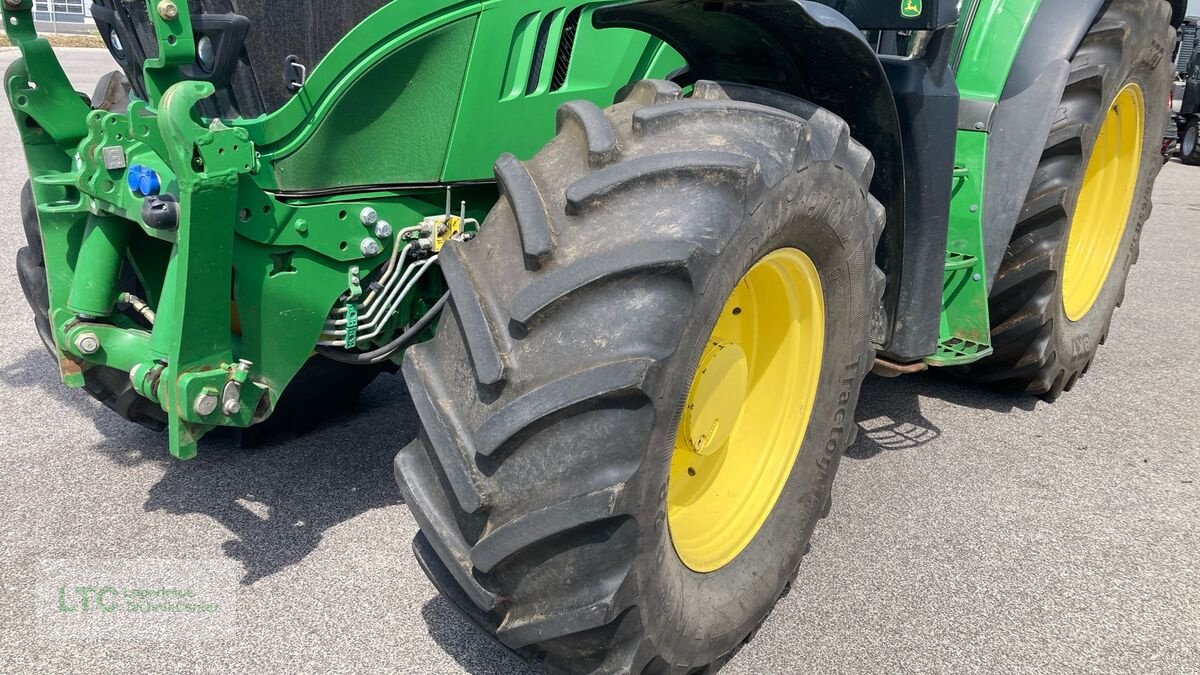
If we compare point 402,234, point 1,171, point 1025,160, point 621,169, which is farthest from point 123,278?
point 1,171

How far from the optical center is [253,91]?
7.75 ft

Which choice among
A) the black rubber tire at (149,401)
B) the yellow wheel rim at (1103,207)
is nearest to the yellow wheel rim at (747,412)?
the black rubber tire at (149,401)

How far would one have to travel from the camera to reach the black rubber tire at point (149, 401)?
8.91 ft

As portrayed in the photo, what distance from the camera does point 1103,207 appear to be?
433 cm

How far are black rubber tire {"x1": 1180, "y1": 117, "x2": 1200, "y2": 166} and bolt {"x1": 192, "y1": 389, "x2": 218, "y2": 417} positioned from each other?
12.3 metres

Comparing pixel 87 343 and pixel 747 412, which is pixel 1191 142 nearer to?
pixel 747 412

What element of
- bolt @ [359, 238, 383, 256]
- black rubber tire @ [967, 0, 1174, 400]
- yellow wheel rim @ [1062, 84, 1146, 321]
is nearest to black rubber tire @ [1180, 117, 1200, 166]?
yellow wheel rim @ [1062, 84, 1146, 321]

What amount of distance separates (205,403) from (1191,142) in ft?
41.0

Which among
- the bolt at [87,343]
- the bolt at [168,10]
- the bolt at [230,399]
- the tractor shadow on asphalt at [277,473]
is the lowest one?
the tractor shadow on asphalt at [277,473]

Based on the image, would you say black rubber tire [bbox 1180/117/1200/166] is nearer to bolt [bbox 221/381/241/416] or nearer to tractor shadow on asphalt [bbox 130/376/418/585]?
tractor shadow on asphalt [bbox 130/376/418/585]

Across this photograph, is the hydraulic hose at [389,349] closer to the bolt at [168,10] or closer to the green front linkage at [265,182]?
the green front linkage at [265,182]

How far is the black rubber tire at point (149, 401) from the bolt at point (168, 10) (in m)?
0.96

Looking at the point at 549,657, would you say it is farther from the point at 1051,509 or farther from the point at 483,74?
the point at 1051,509

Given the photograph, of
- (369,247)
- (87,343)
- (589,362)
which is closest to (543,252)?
(589,362)
